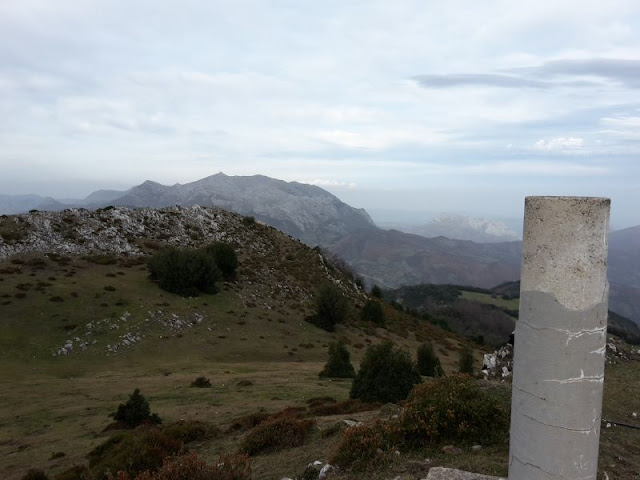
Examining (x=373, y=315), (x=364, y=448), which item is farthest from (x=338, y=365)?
(x=373, y=315)

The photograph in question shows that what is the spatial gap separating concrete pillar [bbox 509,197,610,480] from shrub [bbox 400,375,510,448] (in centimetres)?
447

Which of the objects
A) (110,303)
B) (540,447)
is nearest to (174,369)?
(110,303)

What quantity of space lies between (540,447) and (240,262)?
46623 mm

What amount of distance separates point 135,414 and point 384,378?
9.64 meters

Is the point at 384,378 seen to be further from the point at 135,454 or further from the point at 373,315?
the point at 373,315

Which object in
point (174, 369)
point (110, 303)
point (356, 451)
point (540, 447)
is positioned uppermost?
point (540, 447)

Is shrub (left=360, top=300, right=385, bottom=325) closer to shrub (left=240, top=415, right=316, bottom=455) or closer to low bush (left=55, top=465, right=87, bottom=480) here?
shrub (left=240, top=415, right=316, bottom=455)

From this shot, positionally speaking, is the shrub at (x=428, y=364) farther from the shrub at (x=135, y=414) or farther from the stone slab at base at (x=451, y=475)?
the stone slab at base at (x=451, y=475)

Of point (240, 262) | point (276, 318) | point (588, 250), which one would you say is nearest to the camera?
point (588, 250)

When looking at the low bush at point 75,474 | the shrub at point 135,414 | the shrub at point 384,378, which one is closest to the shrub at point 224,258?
the shrub at point 135,414

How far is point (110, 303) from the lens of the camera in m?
33.5

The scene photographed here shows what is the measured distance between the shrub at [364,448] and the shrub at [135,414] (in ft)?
34.3

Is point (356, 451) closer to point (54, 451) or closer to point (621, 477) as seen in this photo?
point (621, 477)

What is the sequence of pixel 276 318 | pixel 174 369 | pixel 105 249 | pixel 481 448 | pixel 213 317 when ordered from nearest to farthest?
pixel 481 448
pixel 174 369
pixel 213 317
pixel 276 318
pixel 105 249
